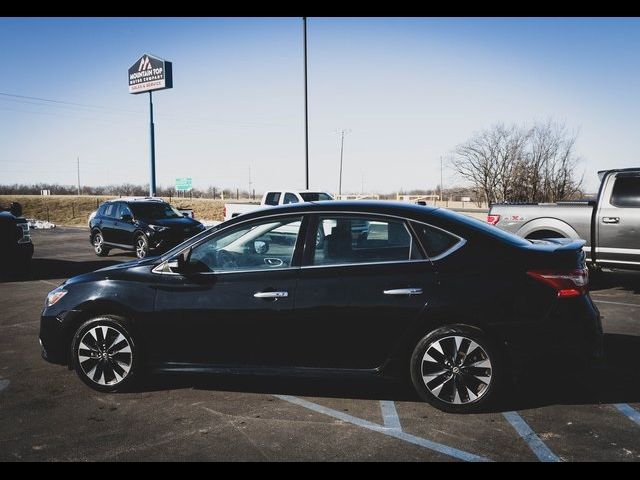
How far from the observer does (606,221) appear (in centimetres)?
931

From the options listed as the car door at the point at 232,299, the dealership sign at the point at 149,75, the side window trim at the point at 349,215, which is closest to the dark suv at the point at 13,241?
the car door at the point at 232,299

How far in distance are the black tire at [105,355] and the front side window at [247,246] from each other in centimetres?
89

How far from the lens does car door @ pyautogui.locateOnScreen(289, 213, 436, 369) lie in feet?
14.3

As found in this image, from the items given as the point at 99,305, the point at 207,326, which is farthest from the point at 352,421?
the point at 99,305

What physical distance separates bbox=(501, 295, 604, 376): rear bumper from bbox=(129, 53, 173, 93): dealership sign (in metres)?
42.5

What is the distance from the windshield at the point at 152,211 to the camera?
53.4ft

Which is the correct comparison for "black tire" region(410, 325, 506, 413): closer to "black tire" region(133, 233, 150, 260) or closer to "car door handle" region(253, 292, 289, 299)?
"car door handle" region(253, 292, 289, 299)

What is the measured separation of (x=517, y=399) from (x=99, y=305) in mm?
3615

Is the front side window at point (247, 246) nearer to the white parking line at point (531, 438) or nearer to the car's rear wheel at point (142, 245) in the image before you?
the white parking line at point (531, 438)

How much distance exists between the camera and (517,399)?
466 cm

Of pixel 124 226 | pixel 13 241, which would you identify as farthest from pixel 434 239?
pixel 124 226

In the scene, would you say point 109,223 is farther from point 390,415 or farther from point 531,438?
point 531,438

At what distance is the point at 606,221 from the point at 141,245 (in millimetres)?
→ 11545
